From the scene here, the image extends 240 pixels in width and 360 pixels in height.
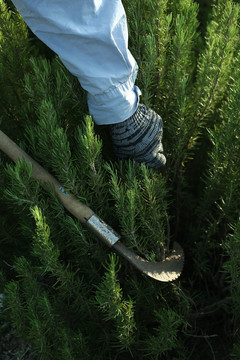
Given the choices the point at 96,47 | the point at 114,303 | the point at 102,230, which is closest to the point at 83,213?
the point at 102,230

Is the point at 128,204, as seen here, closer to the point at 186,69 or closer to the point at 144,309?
the point at 144,309

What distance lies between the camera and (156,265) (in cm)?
160

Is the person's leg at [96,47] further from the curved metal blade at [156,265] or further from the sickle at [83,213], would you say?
the curved metal blade at [156,265]

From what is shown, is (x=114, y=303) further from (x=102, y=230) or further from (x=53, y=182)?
(x=53, y=182)

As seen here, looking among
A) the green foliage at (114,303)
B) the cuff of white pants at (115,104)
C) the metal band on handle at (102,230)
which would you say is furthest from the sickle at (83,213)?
the cuff of white pants at (115,104)

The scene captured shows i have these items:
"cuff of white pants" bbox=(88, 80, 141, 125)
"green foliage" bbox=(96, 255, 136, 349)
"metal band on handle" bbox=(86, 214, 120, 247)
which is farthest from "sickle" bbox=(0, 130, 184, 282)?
"cuff of white pants" bbox=(88, 80, 141, 125)

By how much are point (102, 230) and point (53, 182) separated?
27 cm

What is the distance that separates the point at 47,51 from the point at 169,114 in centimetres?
104

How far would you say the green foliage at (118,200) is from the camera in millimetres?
1415

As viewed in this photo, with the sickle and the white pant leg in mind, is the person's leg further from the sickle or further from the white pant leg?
the sickle

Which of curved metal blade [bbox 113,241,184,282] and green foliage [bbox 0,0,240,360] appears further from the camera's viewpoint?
curved metal blade [bbox 113,241,184,282]

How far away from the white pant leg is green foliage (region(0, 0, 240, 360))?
0.15 m

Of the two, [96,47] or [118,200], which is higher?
[96,47]

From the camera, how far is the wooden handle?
1.48 m
